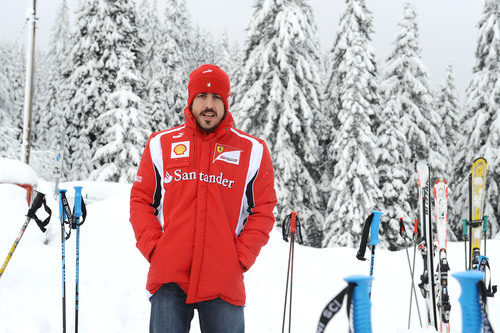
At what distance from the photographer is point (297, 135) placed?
19.2m

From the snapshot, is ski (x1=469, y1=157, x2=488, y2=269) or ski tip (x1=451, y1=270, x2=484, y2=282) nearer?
ski tip (x1=451, y1=270, x2=484, y2=282)

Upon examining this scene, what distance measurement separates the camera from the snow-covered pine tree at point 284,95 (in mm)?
18453

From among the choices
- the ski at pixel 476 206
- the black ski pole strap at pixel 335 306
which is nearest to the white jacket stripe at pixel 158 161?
the black ski pole strap at pixel 335 306

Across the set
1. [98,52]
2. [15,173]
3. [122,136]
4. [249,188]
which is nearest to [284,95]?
[122,136]

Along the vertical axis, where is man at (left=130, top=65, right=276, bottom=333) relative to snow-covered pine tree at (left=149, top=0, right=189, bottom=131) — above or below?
below

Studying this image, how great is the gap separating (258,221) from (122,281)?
436cm

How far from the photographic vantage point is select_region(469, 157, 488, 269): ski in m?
4.81

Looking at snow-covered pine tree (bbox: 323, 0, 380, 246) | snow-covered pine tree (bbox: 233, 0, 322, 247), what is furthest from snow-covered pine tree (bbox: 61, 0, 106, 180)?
snow-covered pine tree (bbox: 323, 0, 380, 246)

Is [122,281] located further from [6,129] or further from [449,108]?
[449,108]

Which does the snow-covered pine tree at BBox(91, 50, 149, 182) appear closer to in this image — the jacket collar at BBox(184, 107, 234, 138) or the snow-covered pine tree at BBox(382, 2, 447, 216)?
the snow-covered pine tree at BBox(382, 2, 447, 216)

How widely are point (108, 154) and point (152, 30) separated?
1793cm

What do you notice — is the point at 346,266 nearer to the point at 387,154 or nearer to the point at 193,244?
the point at 193,244

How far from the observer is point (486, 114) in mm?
21219

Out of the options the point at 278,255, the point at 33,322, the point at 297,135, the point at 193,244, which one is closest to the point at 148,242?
the point at 193,244
